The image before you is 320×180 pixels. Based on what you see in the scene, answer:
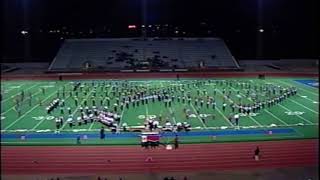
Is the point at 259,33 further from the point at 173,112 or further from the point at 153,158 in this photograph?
the point at 153,158

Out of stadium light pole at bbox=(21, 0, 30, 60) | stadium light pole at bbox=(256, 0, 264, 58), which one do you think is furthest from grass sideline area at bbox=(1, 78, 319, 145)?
stadium light pole at bbox=(256, 0, 264, 58)

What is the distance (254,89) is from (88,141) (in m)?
15.1

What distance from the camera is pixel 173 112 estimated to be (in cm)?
2245

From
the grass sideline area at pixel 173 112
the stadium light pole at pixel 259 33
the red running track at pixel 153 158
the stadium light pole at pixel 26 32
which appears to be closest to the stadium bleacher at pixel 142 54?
the stadium light pole at pixel 26 32

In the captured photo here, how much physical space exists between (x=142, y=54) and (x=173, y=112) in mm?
28130

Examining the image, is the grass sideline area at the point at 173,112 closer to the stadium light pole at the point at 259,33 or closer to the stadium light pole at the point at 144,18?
the stadium light pole at the point at 259,33

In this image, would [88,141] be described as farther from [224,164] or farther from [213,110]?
[213,110]

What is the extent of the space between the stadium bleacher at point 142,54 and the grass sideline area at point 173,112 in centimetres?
1375

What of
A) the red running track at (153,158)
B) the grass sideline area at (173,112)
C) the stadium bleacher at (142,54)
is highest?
the stadium bleacher at (142,54)

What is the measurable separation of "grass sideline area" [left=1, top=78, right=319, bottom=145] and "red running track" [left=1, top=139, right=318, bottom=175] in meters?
0.93

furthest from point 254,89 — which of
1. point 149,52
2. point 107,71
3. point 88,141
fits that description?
point 149,52

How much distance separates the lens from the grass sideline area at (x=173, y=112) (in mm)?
17703

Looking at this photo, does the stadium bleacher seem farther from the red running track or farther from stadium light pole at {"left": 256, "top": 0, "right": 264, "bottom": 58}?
the red running track

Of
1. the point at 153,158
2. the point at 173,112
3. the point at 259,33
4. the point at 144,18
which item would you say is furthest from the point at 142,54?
the point at 153,158
